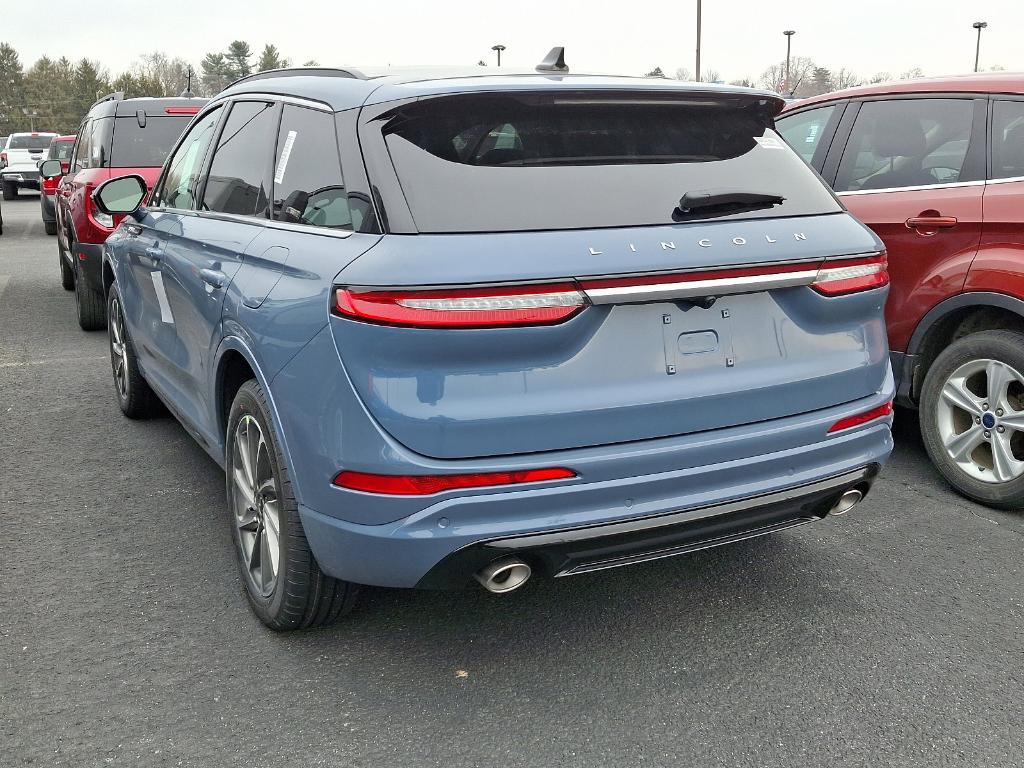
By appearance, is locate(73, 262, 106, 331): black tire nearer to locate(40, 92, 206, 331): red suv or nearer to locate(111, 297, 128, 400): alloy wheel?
locate(40, 92, 206, 331): red suv

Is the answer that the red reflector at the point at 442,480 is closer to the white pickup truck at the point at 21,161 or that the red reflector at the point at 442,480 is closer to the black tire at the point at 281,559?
the black tire at the point at 281,559

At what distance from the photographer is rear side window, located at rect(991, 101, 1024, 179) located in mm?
4469

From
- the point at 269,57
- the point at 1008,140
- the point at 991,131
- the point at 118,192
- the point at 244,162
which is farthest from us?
the point at 269,57

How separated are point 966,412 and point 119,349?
453 centimetres

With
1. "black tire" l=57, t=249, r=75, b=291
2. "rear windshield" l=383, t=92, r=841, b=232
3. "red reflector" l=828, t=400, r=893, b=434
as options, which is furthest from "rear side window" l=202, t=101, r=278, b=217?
"black tire" l=57, t=249, r=75, b=291

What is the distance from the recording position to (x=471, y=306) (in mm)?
2592

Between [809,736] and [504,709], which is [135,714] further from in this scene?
[809,736]

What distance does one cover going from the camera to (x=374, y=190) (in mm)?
2814

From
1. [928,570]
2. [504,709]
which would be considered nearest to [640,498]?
[504,709]

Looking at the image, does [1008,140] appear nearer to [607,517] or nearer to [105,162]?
[607,517]

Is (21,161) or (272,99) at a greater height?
(272,99)

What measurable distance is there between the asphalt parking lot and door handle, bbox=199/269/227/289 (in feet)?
3.53

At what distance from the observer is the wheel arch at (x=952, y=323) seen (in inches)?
175

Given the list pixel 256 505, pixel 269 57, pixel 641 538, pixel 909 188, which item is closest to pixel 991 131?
pixel 909 188
